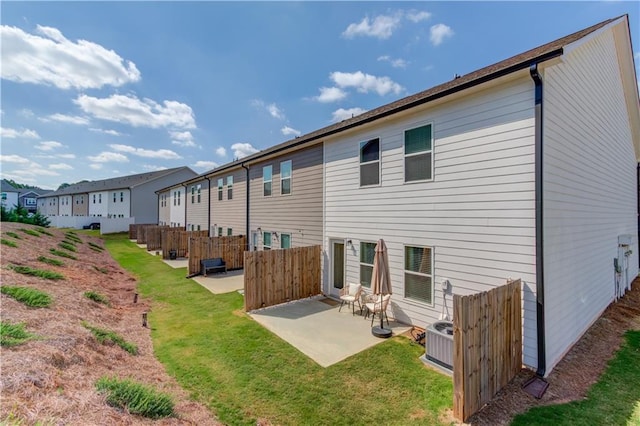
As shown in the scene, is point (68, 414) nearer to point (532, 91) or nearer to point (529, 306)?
point (529, 306)

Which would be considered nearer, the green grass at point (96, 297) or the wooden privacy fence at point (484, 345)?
the wooden privacy fence at point (484, 345)

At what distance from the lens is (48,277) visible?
874 cm

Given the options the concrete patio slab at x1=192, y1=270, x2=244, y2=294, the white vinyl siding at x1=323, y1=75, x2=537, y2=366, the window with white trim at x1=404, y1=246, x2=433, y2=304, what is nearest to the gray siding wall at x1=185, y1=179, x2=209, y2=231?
the concrete patio slab at x1=192, y1=270, x2=244, y2=294

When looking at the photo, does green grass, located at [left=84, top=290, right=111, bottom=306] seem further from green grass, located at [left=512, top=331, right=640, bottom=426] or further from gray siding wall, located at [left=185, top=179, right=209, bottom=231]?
gray siding wall, located at [left=185, top=179, right=209, bottom=231]

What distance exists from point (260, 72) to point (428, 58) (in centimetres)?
792

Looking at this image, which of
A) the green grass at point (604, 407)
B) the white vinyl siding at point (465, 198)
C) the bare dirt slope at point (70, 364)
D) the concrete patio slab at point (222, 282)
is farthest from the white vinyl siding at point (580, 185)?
the concrete patio slab at point (222, 282)

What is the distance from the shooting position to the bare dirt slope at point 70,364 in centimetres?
288

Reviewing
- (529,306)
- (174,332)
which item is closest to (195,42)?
(174,332)

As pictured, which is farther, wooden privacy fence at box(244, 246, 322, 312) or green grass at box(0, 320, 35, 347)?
wooden privacy fence at box(244, 246, 322, 312)

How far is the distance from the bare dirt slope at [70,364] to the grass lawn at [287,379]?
1.26ft

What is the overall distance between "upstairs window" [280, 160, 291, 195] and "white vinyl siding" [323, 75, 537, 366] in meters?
4.26

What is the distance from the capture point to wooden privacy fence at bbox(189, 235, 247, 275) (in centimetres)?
1347

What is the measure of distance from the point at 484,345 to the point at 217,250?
41.9 ft

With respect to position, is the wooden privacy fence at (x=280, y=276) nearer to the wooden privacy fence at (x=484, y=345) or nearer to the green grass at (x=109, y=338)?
the green grass at (x=109, y=338)
